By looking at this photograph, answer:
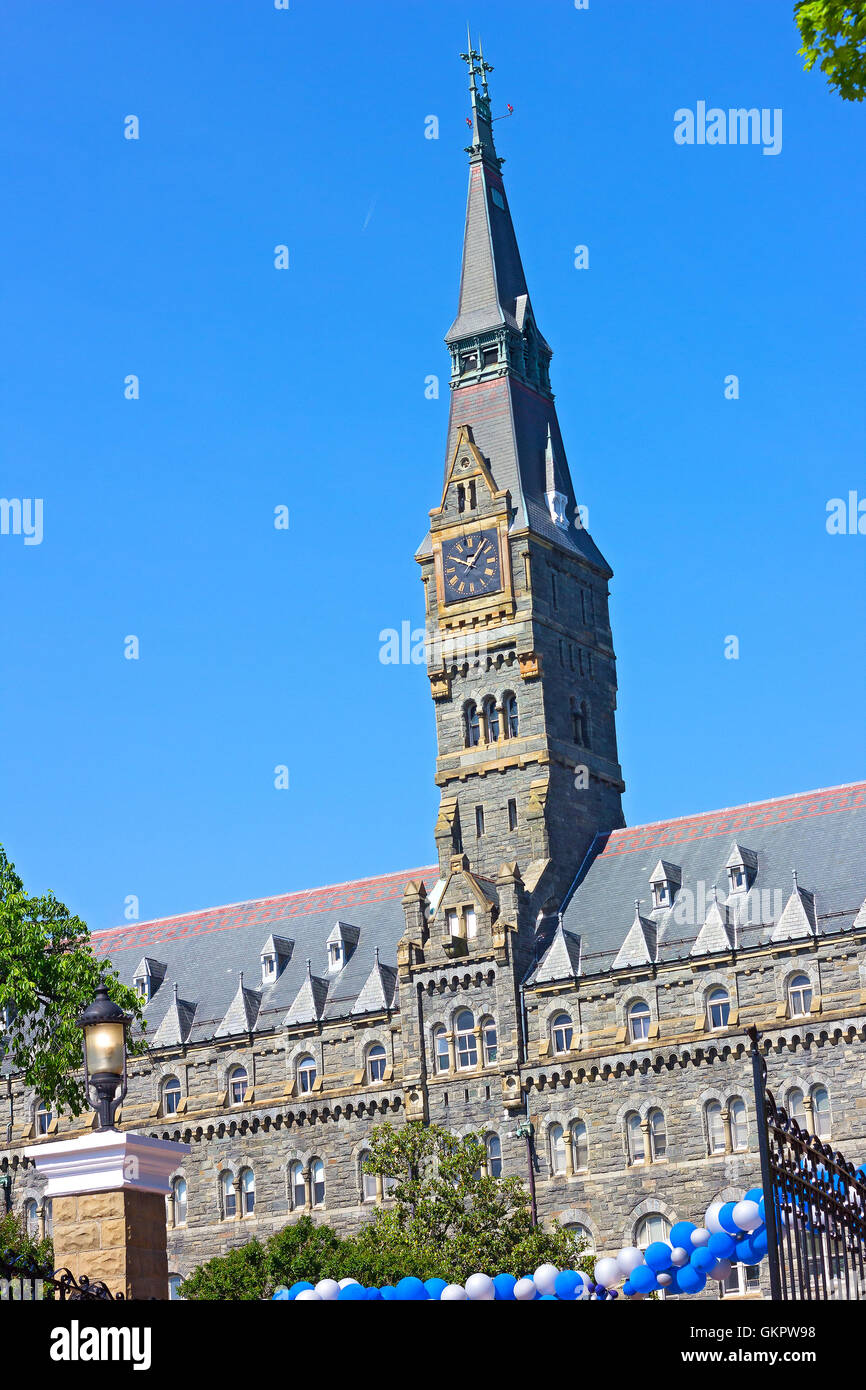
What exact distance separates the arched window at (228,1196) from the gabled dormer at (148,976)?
29.7 ft

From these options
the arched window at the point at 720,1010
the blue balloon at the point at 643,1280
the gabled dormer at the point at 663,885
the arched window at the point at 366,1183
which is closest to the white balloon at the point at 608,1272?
the blue balloon at the point at 643,1280

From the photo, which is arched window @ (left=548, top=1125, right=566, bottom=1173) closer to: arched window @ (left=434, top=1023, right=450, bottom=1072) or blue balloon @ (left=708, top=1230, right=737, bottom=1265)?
arched window @ (left=434, top=1023, right=450, bottom=1072)

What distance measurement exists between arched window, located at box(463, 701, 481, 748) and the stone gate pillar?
190 feet

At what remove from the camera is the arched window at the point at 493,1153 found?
69.8m

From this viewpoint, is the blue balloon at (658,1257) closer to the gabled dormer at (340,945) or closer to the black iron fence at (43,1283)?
the black iron fence at (43,1283)

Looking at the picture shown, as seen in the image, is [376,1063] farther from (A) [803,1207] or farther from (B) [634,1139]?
(A) [803,1207]

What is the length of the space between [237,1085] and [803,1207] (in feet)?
198

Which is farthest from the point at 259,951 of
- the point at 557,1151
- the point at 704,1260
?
the point at 704,1260

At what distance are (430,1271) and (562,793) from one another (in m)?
24.4

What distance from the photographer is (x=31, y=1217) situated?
79438 millimetres

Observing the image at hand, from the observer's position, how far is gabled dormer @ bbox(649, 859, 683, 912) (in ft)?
233

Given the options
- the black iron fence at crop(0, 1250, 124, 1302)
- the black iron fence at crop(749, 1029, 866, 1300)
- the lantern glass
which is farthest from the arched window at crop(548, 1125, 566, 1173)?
the black iron fence at crop(0, 1250, 124, 1302)
